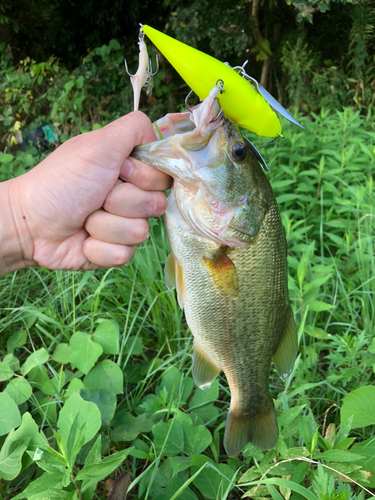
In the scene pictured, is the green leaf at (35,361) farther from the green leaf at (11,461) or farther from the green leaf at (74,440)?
the green leaf at (74,440)

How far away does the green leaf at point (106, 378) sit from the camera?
1.68 m

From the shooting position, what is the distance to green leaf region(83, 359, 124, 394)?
1.68m

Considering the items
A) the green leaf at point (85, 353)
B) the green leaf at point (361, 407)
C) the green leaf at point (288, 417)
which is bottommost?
the green leaf at point (85, 353)

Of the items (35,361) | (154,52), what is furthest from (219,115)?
(154,52)

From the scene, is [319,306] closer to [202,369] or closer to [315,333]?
[315,333]

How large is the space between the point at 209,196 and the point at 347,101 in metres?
6.63

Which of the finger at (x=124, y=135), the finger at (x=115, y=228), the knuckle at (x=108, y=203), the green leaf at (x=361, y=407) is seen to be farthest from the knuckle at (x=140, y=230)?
the green leaf at (x=361, y=407)

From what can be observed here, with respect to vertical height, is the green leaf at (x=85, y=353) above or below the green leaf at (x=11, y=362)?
above

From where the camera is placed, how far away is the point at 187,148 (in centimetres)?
110

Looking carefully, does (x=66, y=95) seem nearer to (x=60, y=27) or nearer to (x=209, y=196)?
(x=60, y=27)

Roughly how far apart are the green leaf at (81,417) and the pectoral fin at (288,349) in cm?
73

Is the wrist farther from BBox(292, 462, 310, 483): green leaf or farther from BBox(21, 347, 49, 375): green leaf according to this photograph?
BBox(292, 462, 310, 483): green leaf

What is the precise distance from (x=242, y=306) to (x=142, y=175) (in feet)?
2.00

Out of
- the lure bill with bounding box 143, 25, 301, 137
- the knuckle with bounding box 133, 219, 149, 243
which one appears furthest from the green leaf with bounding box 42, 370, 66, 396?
the lure bill with bounding box 143, 25, 301, 137
